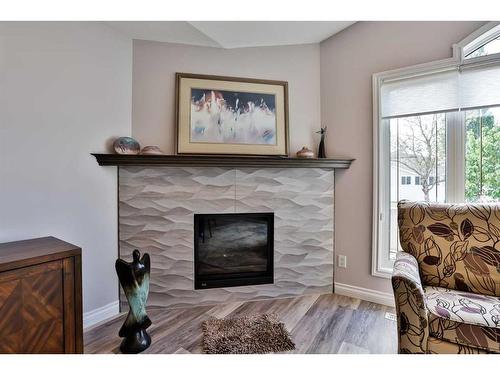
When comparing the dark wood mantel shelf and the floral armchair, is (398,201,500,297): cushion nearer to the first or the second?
the floral armchair

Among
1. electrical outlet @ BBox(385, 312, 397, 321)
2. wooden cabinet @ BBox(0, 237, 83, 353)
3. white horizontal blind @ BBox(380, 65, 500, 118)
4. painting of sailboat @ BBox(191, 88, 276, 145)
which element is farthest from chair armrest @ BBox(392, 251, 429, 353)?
wooden cabinet @ BBox(0, 237, 83, 353)

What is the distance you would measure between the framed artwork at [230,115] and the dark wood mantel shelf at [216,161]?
0.21 metres

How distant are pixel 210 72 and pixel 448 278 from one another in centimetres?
244

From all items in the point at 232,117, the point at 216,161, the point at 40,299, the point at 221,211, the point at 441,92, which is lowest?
the point at 40,299

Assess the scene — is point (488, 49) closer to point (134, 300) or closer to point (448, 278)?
point (448, 278)

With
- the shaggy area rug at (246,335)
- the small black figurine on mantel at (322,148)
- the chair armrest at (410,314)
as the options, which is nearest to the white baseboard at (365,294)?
the shaggy area rug at (246,335)

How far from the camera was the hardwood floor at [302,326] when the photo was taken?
66.0 inches

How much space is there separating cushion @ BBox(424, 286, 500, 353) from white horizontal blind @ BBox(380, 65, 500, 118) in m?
1.41

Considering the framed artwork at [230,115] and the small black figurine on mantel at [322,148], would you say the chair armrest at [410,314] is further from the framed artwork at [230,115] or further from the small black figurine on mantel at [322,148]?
the framed artwork at [230,115]

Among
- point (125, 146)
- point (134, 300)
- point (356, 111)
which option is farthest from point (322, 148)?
point (134, 300)

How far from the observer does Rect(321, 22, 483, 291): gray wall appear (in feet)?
7.21

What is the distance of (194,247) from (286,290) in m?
0.96

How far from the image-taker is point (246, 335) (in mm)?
1761
